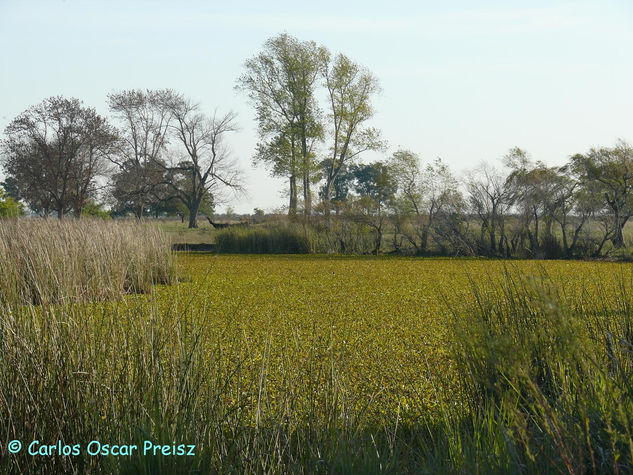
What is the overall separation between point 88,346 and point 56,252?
3697mm

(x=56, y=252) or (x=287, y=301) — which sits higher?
(x=56, y=252)

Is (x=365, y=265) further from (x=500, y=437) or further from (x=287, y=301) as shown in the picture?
(x=500, y=437)

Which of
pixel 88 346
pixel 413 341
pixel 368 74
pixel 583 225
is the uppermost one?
pixel 368 74

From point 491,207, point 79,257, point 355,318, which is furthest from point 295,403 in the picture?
point 491,207

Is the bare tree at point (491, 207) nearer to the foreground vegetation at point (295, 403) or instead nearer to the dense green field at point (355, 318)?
the dense green field at point (355, 318)

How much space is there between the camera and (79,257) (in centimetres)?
595

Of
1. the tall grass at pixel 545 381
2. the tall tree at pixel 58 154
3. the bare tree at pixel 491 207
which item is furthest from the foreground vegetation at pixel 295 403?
the tall tree at pixel 58 154

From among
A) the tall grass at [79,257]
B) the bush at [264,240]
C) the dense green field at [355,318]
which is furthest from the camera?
the bush at [264,240]

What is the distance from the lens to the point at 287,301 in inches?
260

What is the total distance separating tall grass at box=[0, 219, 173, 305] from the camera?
4.36 metres

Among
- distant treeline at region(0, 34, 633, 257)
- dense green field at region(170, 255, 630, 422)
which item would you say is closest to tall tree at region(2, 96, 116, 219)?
distant treeline at region(0, 34, 633, 257)

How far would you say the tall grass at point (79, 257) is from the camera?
14.3 feet

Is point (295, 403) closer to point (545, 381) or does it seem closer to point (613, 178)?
point (545, 381)

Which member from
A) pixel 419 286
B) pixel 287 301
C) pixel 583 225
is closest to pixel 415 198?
pixel 583 225
